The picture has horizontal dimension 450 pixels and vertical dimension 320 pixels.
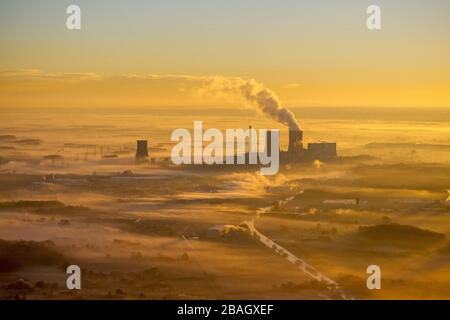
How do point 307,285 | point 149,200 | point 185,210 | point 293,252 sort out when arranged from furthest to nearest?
point 149,200
point 185,210
point 293,252
point 307,285

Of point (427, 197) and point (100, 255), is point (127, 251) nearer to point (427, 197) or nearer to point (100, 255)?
point (100, 255)

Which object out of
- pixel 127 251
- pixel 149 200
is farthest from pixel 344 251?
pixel 149 200

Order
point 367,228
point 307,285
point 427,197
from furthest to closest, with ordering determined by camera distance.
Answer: point 427,197 → point 367,228 → point 307,285

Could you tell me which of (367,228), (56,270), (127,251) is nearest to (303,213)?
(367,228)

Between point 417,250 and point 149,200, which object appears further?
point 149,200

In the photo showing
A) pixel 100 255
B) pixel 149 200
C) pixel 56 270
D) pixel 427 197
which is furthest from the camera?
pixel 427 197

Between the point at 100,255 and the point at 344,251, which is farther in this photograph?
the point at 344,251

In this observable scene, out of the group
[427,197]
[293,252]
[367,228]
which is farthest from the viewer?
[427,197]

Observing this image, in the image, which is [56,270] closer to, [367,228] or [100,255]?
[100,255]
